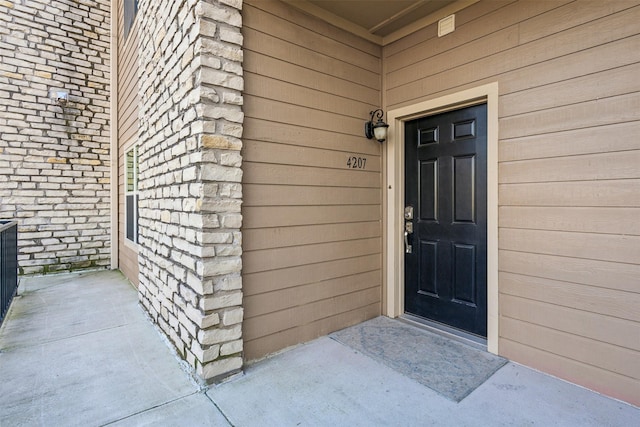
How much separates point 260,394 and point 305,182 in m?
1.51

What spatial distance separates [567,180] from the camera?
204 cm

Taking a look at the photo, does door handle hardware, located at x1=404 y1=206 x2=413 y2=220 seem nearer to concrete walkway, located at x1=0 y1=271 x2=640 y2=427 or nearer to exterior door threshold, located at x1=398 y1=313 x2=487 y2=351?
exterior door threshold, located at x1=398 y1=313 x2=487 y2=351

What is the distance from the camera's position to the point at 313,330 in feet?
8.78

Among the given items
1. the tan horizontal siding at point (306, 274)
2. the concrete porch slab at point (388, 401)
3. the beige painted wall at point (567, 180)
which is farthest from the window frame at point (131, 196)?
the beige painted wall at point (567, 180)

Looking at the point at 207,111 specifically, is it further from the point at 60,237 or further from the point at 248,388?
the point at 60,237

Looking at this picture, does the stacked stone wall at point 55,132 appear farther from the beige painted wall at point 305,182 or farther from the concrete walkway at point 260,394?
the beige painted wall at point 305,182

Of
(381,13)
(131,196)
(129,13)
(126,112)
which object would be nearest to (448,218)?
(381,13)

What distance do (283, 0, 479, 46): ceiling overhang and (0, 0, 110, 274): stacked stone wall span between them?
4454 mm

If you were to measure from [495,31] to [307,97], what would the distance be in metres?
1.45

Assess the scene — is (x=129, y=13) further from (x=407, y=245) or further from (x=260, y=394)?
(x=260, y=394)

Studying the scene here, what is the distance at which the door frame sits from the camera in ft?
7.84

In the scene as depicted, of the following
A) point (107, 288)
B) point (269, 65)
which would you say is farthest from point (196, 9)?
point (107, 288)

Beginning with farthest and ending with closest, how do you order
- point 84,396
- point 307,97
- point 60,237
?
point 60,237, point 307,97, point 84,396

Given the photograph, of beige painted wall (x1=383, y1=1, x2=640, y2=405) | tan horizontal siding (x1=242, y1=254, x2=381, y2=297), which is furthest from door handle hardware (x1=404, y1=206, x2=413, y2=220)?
beige painted wall (x1=383, y1=1, x2=640, y2=405)
